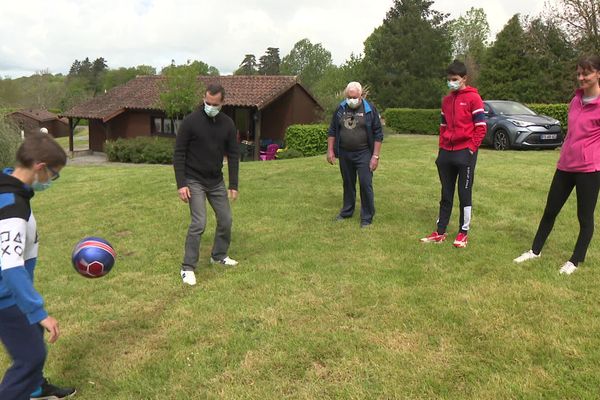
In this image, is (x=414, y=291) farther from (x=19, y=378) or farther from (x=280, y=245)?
(x=19, y=378)

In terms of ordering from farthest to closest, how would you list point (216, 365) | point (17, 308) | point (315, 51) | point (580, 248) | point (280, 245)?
point (315, 51) < point (280, 245) < point (580, 248) < point (216, 365) < point (17, 308)

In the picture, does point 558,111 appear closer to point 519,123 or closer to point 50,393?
point 519,123

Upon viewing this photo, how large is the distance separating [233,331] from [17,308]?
171cm

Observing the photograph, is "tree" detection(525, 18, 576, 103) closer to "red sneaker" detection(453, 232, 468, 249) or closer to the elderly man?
the elderly man

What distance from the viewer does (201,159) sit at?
4.99 m

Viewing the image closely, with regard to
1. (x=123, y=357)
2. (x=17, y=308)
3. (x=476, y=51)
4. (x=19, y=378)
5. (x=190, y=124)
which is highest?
(x=476, y=51)

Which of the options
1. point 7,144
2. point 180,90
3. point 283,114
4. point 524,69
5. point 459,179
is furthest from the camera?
point 524,69

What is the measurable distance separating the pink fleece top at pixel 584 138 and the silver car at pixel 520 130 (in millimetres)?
10433

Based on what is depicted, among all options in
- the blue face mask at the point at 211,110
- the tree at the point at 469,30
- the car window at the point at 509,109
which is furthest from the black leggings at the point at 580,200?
the tree at the point at 469,30

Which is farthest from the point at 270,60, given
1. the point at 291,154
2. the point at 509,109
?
the point at 509,109

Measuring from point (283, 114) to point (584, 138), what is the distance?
22.2 metres

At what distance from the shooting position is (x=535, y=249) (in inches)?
203

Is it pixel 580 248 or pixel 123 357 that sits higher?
pixel 580 248

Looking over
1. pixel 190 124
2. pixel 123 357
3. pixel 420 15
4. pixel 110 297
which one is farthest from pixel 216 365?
pixel 420 15
